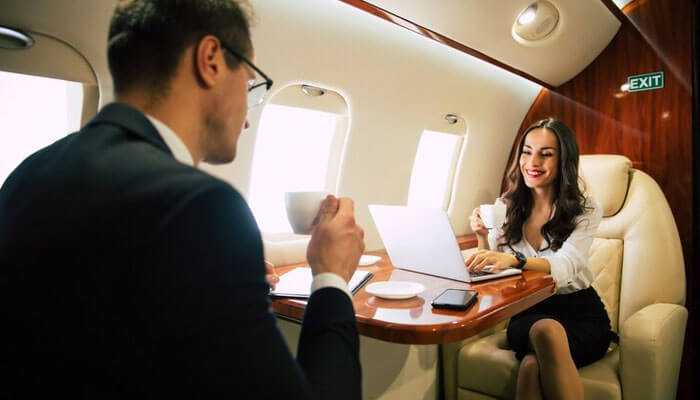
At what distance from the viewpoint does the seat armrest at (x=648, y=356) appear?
1.76m

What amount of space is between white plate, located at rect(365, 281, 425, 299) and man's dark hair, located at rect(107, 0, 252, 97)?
784 mm

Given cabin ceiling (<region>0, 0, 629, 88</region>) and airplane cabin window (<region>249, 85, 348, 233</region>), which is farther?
airplane cabin window (<region>249, 85, 348, 233</region>)

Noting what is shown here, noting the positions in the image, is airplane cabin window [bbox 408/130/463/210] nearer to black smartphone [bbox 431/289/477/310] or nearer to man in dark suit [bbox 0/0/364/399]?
black smartphone [bbox 431/289/477/310]

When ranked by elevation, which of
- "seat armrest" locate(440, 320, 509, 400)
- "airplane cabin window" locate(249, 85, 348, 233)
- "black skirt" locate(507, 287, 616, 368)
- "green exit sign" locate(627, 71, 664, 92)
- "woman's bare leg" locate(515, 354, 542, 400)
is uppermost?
"green exit sign" locate(627, 71, 664, 92)

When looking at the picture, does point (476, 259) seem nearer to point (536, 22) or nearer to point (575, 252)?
point (575, 252)

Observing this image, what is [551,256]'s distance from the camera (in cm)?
183

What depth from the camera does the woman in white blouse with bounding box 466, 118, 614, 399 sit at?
163cm

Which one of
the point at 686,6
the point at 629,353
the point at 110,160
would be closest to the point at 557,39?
the point at 686,6

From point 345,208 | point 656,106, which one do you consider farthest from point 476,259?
point 656,106

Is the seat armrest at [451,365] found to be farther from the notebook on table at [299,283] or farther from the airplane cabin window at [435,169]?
the airplane cabin window at [435,169]

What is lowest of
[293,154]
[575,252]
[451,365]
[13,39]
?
[451,365]

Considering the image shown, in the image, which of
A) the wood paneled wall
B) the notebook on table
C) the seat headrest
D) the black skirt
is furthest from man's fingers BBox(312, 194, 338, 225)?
the wood paneled wall

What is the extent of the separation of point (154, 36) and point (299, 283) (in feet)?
2.93

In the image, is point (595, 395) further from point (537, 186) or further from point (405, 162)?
point (405, 162)
